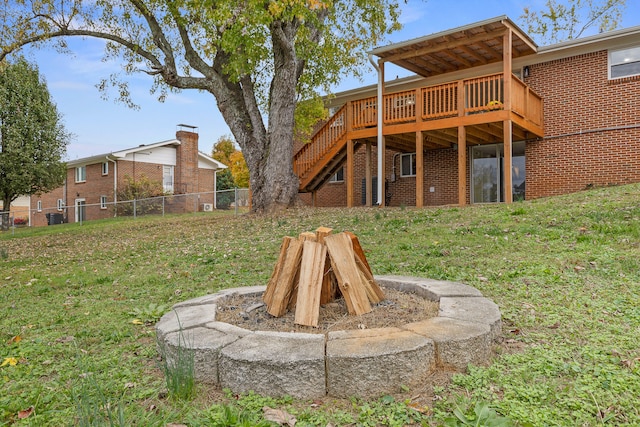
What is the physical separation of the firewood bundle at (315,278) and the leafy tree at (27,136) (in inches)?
859

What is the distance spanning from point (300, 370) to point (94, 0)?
14.3 m

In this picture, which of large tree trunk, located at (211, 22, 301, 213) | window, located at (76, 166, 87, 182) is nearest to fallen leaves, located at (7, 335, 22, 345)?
large tree trunk, located at (211, 22, 301, 213)

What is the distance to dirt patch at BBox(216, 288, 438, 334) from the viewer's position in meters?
2.97

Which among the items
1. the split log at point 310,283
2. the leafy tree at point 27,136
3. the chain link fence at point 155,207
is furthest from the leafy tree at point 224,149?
the split log at point 310,283

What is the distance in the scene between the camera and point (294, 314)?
127 inches

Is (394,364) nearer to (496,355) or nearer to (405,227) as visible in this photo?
(496,355)

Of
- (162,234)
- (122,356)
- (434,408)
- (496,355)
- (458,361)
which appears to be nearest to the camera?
(434,408)

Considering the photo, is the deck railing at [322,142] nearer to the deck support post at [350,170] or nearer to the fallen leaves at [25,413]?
the deck support post at [350,170]

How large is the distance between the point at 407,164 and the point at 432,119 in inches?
145

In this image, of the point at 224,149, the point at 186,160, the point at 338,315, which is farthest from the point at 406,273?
the point at 224,149

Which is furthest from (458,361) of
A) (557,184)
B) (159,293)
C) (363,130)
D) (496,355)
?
(557,184)

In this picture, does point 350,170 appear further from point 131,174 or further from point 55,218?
point 55,218

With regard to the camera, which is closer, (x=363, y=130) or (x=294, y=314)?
(x=294, y=314)

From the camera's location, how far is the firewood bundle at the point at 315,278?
303 centimetres
